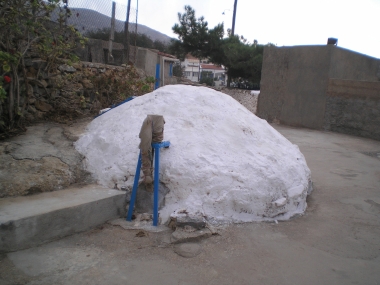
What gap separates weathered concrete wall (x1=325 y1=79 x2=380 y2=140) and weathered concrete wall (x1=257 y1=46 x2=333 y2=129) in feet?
1.26

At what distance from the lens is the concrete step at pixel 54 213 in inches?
116

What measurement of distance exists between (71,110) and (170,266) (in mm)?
4024

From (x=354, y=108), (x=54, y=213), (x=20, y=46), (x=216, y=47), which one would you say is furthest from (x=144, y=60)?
(x=216, y=47)

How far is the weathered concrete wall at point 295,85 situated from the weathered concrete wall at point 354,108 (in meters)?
0.38

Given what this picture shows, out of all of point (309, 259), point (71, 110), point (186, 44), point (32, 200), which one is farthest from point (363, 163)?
point (186, 44)

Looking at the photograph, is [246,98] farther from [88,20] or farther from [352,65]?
[88,20]

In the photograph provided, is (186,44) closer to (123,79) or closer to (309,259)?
(123,79)

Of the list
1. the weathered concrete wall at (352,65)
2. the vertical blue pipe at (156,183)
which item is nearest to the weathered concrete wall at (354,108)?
the weathered concrete wall at (352,65)

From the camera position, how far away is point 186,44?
2533 cm

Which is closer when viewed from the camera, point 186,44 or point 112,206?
point 112,206

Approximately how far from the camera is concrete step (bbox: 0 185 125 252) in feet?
9.67

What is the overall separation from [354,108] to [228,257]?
404 inches

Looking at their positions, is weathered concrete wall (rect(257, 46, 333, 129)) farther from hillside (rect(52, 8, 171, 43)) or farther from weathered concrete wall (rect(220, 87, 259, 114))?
hillside (rect(52, 8, 171, 43))

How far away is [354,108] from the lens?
1163 centimetres
